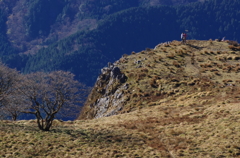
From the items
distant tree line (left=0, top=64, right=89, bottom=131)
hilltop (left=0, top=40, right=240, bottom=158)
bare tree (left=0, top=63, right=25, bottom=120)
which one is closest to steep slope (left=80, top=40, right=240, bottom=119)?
hilltop (left=0, top=40, right=240, bottom=158)

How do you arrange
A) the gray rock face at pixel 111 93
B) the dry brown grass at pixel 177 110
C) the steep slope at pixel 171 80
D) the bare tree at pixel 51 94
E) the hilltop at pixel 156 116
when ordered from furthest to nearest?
the gray rock face at pixel 111 93 < the steep slope at pixel 171 80 < the bare tree at pixel 51 94 < the hilltop at pixel 156 116 < the dry brown grass at pixel 177 110

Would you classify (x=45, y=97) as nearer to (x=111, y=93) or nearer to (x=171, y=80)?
(x=111, y=93)

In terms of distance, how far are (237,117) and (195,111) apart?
7356mm

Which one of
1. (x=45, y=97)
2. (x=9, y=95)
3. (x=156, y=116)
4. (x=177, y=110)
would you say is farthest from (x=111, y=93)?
(x=9, y=95)

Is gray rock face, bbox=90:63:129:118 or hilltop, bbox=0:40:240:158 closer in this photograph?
hilltop, bbox=0:40:240:158

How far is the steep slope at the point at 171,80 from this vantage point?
170 ft

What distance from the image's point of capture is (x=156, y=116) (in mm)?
45312

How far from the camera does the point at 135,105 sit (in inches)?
2203

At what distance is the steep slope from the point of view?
51.9 meters

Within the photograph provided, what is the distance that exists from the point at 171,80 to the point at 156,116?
16.7m

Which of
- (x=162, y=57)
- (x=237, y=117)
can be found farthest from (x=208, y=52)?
(x=237, y=117)

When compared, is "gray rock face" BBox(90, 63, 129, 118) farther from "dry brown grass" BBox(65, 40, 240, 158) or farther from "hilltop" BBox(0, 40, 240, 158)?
"dry brown grass" BBox(65, 40, 240, 158)

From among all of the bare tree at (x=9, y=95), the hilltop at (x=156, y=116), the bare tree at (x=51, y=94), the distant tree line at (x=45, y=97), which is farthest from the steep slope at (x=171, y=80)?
the bare tree at (x=9, y=95)

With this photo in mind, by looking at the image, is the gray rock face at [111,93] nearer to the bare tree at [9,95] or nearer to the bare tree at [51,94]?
the bare tree at [51,94]
